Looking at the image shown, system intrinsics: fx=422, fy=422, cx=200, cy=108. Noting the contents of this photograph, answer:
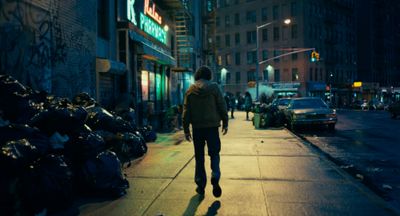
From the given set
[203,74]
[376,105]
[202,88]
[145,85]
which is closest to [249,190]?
[202,88]

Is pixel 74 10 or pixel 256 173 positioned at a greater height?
pixel 74 10

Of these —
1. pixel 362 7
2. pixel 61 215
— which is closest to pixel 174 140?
pixel 61 215

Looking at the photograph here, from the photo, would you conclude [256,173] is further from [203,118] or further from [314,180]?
[203,118]

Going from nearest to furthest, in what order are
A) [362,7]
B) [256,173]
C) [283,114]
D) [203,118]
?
[203,118]
[256,173]
[283,114]
[362,7]

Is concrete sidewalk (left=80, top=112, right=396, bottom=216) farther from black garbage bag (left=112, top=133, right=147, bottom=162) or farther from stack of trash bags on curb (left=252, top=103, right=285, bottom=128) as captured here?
stack of trash bags on curb (left=252, top=103, right=285, bottom=128)

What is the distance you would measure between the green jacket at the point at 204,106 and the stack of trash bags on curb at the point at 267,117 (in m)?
12.8

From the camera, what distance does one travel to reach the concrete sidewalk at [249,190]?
493cm

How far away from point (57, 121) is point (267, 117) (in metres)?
14.1

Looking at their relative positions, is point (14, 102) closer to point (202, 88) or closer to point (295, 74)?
point (202, 88)

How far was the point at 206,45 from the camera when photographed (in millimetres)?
38688

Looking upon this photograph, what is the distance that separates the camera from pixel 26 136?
4.40m

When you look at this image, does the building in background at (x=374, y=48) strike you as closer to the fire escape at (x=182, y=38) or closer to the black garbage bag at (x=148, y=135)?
the fire escape at (x=182, y=38)

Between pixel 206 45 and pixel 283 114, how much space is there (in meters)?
20.3

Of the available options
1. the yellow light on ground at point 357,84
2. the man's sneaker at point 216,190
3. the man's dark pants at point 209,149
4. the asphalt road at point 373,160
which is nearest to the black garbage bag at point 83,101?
the man's dark pants at point 209,149
